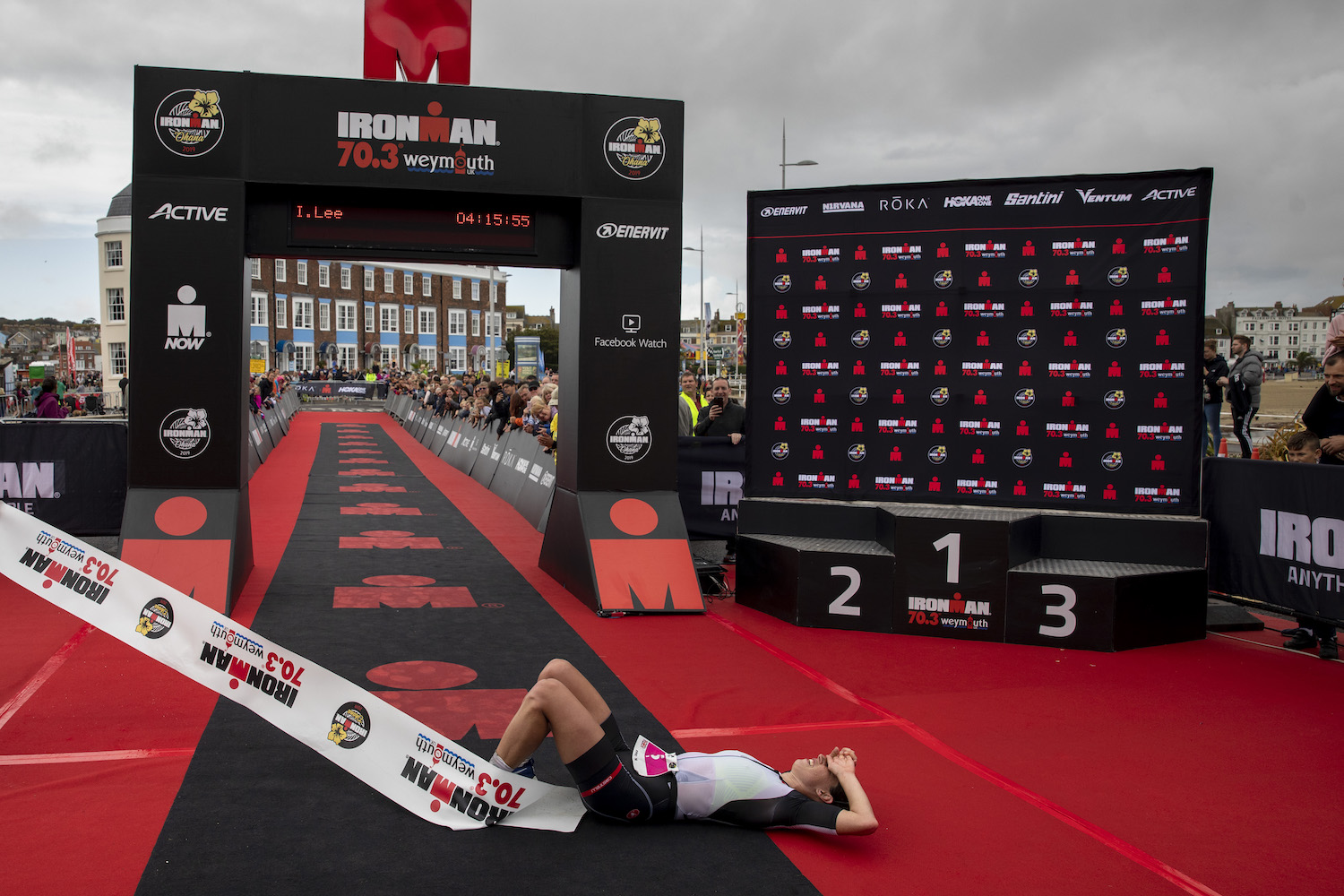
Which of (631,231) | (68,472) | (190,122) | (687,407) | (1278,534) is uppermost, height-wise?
(190,122)

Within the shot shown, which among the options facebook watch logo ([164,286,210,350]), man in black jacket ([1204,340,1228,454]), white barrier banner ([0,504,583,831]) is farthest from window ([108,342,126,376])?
white barrier banner ([0,504,583,831])

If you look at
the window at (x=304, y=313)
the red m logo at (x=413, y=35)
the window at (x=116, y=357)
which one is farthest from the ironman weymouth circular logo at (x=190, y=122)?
the window at (x=304, y=313)

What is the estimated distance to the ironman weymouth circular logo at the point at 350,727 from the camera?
422 centimetres

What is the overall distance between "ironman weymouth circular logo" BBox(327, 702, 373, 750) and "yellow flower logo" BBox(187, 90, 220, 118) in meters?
5.84

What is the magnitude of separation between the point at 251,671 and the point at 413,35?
6848mm

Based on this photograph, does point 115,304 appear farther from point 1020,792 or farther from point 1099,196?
point 1020,792

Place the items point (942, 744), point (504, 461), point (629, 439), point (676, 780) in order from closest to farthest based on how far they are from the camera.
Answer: point (676, 780), point (942, 744), point (629, 439), point (504, 461)

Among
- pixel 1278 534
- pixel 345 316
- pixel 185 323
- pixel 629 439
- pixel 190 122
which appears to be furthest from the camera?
pixel 345 316

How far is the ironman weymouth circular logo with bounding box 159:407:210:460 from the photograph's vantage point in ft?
26.2

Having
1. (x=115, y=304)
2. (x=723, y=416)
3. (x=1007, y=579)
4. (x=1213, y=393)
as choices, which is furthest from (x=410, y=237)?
(x=115, y=304)

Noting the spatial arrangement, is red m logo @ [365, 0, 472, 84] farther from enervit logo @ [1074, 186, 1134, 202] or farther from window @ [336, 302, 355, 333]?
window @ [336, 302, 355, 333]

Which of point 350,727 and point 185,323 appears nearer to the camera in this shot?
point 350,727

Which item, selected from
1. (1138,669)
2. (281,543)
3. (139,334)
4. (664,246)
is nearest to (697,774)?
(1138,669)

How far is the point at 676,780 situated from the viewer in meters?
4.03
